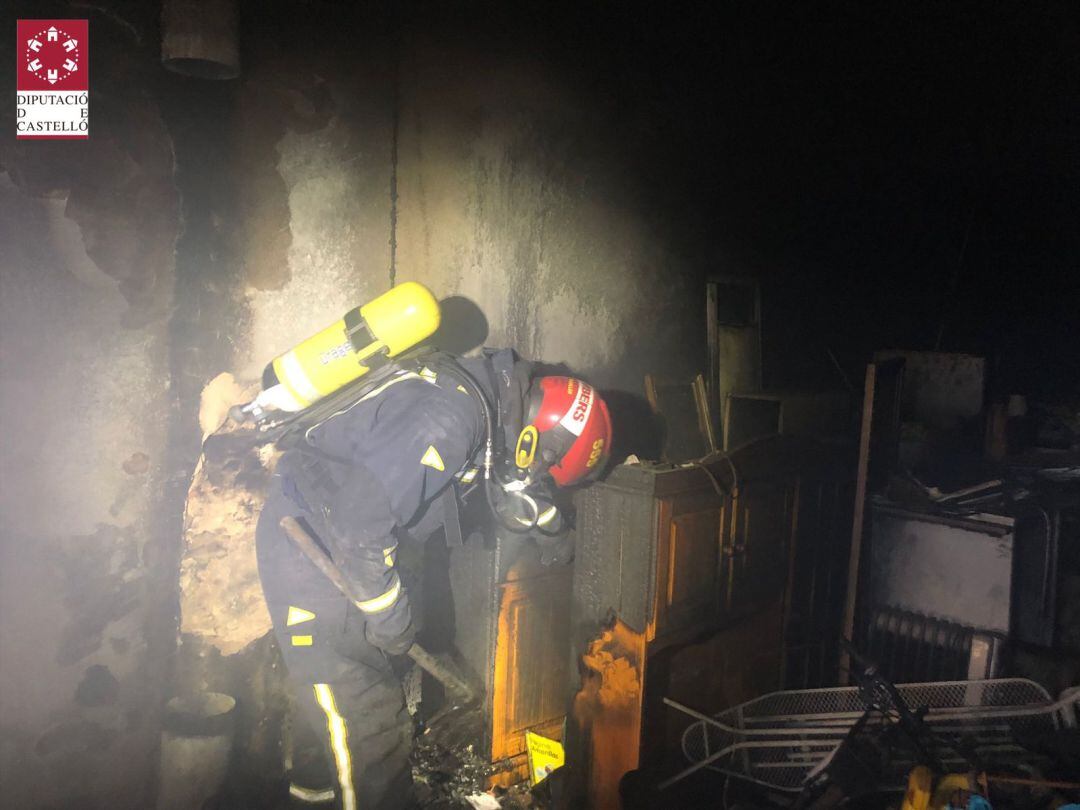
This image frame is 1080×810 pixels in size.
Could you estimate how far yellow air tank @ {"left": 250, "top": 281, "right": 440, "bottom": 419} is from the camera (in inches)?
119

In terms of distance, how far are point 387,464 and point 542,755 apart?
7.15ft

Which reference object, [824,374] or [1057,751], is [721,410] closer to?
[824,374]

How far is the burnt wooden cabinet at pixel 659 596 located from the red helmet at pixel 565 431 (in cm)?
26

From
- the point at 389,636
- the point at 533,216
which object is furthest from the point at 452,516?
the point at 533,216

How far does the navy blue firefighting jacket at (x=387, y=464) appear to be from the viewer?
276 centimetres

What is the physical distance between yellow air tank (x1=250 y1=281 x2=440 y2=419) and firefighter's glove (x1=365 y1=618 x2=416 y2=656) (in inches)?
41.4

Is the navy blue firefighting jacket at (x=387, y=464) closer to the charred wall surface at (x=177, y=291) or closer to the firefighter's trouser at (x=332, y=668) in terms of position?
the firefighter's trouser at (x=332, y=668)

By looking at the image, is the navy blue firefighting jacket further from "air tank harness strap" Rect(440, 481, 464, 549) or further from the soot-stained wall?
the soot-stained wall

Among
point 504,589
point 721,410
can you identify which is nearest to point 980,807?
point 504,589

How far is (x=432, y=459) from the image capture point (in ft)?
9.14

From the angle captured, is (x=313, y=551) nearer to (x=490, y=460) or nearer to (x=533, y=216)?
(x=490, y=460)

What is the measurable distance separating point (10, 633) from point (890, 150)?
8.06 meters

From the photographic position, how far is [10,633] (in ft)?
10.3

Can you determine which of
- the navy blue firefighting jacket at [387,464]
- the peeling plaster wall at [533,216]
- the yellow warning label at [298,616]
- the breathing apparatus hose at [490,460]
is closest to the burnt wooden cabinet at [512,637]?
the breathing apparatus hose at [490,460]
